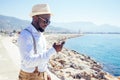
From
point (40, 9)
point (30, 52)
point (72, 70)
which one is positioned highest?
point (40, 9)

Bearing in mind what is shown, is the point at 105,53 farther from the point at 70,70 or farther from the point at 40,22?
the point at 40,22

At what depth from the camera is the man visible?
7.93 ft

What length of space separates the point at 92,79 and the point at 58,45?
27.8 ft

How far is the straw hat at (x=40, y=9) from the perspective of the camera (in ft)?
8.41

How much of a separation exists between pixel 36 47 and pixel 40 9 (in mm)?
374

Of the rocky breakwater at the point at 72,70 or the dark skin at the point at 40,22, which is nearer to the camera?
the dark skin at the point at 40,22

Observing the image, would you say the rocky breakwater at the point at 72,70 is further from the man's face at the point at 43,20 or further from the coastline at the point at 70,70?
the man's face at the point at 43,20

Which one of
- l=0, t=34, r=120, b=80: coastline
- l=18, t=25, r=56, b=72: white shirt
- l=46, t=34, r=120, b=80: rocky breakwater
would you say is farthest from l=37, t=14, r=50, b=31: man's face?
l=46, t=34, r=120, b=80: rocky breakwater

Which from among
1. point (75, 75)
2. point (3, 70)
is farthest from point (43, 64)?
point (75, 75)

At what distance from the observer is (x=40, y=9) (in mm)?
2576

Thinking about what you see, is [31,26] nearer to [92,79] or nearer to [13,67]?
→ [13,67]

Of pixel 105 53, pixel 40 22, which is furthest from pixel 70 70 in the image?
pixel 105 53

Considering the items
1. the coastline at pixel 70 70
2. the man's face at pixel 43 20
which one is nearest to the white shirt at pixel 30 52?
the man's face at pixel 43 20

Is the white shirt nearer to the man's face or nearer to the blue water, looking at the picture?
the man's face
